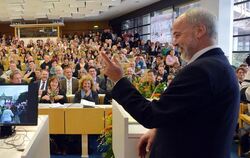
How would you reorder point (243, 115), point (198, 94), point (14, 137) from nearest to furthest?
1. point (198, 94)
2. point (14, 137)
3. point (243, 115)

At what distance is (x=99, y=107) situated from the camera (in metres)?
4.29

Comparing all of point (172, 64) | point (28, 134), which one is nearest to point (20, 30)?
point (172, 64)

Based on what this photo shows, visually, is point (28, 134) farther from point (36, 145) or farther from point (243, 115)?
point (243, 115)

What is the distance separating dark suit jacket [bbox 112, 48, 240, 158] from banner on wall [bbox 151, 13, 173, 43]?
33.1 feet

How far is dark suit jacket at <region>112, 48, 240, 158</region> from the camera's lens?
117 centimetres

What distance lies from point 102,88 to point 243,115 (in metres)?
2.97

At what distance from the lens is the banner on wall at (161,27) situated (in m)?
11.7

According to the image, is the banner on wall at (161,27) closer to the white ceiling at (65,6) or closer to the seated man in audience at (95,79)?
the white ceiling at (65,6)

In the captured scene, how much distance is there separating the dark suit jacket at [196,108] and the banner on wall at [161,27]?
10093mm

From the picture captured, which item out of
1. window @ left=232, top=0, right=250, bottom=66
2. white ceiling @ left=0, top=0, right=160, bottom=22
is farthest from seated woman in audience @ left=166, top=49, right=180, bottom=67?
white ceiling @ left=0, top=0, right=160, bottom=22

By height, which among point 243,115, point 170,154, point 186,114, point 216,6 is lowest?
point 243,115

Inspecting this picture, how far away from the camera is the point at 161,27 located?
12.6 m

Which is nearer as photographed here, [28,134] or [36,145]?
[36,145]

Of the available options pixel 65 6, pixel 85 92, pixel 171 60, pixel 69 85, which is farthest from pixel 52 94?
pixel 65 6
